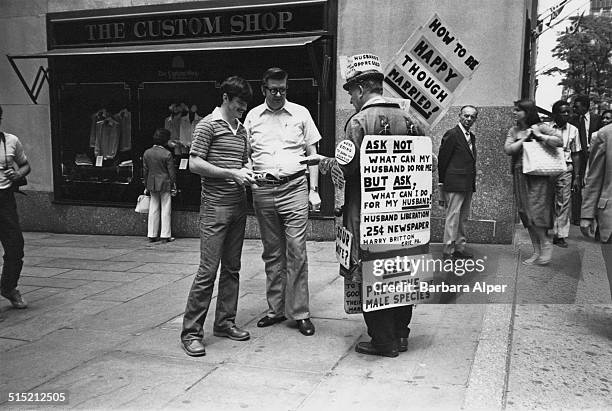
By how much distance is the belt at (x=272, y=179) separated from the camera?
4.35 metres

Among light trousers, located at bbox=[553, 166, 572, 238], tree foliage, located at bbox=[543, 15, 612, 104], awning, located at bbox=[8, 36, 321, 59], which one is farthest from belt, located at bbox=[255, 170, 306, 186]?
tree foliage, located at bbox=[543, 15, 612, 104]

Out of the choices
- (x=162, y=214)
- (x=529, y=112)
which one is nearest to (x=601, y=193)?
(x=529, y=112)

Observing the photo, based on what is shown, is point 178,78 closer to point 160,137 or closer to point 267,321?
point 160,137

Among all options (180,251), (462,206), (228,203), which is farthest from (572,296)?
(180,251)

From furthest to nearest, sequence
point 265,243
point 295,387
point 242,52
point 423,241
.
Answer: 1. point 242,52
2. point 265,243
3. point 423,241
4. point 295,387

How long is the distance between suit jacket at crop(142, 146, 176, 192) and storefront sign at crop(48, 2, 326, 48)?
6.33 feet

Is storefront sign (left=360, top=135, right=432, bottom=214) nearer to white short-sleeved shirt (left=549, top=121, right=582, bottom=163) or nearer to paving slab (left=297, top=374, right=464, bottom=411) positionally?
paving slab (left=297, top=374, right=464, bottom=411)

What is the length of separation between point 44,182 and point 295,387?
28.9 ft

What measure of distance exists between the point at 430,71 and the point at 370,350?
6.85 feet

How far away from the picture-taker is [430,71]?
4.46m

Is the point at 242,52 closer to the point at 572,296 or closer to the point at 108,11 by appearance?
the point at 108,11

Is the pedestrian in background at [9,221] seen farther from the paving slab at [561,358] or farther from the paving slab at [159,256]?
the paving slab at [561,358]

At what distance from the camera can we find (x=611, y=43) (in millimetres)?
27766

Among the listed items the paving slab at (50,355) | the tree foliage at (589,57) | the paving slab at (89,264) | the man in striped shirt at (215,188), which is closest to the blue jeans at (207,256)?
the man in striped shirt at (215,188)
